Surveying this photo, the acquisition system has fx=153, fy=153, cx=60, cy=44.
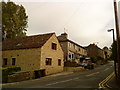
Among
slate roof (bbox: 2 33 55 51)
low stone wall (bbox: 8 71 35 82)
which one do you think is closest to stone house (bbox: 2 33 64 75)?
slate roof (bbox: 2 33 55 51)

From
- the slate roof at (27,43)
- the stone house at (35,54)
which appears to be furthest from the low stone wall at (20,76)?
the slate roof at (27,43)

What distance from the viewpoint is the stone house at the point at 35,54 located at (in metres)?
27.9

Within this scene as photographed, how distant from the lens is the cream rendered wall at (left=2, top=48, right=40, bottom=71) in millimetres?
27812

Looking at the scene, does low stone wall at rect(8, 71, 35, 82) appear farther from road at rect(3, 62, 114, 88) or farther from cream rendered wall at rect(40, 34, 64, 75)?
cream rendered wall at rect(40, 34, 64, 75)

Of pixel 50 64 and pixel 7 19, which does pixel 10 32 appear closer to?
pixel 7 19

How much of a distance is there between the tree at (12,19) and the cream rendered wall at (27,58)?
487 inches

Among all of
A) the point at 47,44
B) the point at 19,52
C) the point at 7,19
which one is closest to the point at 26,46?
the point at 19,52

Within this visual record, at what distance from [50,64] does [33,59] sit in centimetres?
405

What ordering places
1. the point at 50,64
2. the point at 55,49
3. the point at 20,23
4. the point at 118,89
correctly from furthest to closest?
1. the point at 20,23
2. the point at 55,49
3. the point at 50,64
4. the point at 118,89

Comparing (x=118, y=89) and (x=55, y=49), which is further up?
(x=55, y=49)

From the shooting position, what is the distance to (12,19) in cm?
4156

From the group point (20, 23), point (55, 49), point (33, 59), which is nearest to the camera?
point (33, 59)

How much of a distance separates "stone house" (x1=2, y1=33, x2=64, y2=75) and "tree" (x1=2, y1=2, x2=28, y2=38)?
8.21 m

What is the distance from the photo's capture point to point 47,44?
2992cm
